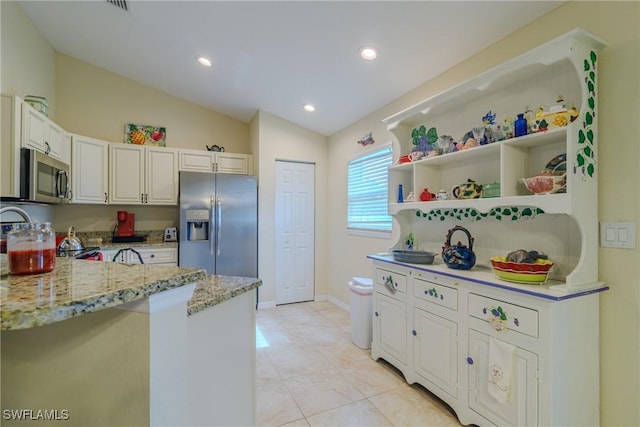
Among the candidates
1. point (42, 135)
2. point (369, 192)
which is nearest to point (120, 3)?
point (42, 135)

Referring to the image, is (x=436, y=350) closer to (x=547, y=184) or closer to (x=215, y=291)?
(x=547, y=184)

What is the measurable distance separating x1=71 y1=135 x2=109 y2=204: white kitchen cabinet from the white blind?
3.16m

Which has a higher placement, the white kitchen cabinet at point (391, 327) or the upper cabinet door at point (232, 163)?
the upper cabinet door at point (232, 163)

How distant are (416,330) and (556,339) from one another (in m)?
0.92

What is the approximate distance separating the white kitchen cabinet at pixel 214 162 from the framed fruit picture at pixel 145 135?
18.4 inches

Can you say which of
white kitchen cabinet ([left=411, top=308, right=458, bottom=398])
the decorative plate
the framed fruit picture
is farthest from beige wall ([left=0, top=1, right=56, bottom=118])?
the decorative plate

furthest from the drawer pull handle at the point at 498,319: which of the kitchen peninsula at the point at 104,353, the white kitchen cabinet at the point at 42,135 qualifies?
the white kitchen cabinet at the point at 42,135

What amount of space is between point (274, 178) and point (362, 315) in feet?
7.57

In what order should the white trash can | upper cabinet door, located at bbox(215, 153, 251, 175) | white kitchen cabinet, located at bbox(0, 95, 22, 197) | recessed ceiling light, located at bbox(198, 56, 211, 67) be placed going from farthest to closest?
upper cabinet door, located at bbox(215, 153, 251, 175) < recessed ceiling light, located at bbox(198, 56, 211, 67) < the white trash can < white kitchen cabinet, located at bbox(0, 95, 22, 197)

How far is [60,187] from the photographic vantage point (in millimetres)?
2943

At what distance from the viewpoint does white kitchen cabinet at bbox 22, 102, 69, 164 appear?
2445mm

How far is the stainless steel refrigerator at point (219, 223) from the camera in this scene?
12.3ft

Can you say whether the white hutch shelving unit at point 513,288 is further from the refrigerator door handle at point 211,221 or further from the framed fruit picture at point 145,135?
the framed fruit picture at point 145,135

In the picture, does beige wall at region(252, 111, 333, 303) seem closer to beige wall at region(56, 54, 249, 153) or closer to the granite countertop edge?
beige wall at region(56, 54, 249, 153)
